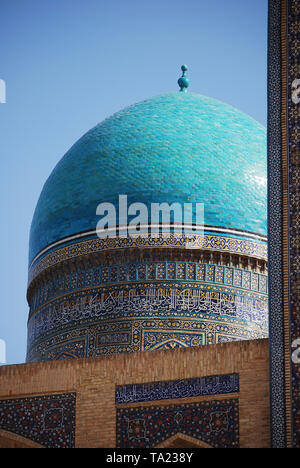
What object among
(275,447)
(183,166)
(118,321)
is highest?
(183,166)

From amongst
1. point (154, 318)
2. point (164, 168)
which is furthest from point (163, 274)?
point (164, 168)

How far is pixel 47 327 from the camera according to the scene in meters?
10.7

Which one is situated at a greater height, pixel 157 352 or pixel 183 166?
pixel 183 166

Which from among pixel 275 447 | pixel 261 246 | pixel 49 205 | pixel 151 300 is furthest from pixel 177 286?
pixel 275 447

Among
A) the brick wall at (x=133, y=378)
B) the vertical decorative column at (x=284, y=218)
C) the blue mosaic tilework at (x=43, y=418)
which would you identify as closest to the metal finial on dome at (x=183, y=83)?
the vertical decorative column at (x=284, y=218)

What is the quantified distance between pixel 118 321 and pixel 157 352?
197 cm

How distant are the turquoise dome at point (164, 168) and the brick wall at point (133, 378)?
7.98 feet

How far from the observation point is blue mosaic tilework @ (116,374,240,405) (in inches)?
311

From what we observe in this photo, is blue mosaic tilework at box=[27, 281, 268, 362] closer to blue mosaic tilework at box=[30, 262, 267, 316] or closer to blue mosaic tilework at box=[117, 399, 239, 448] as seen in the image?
blue mosaic tilework at box=[30, 262, 267, 316]

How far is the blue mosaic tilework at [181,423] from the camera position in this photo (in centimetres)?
775

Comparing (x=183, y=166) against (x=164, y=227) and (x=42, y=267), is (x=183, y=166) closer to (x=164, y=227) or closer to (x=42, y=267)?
(x=164, y=227)

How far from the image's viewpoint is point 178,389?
8.04 metres

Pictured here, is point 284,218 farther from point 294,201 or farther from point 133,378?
point 133,378

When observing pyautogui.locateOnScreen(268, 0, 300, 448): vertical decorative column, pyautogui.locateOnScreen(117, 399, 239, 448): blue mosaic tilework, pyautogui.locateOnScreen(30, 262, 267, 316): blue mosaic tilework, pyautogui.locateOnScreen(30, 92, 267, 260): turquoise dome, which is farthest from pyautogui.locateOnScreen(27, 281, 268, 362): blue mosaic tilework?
pyautogui.locateOnScreen(268, 0, 300, 448): vertical decorative column
